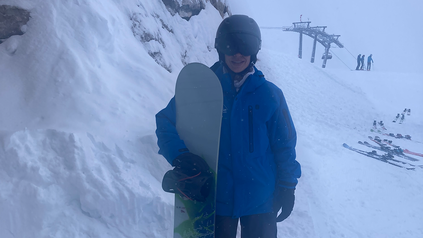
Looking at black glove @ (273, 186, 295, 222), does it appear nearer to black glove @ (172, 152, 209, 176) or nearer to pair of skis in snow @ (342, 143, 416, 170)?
black glove @ (172, 152, 209, 176)

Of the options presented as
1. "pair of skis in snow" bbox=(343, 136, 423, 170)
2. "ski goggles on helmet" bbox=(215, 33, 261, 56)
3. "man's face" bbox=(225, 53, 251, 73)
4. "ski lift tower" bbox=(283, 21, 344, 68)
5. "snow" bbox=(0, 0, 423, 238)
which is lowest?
"ski lift tower" bbox=(283, 21, 344, 68)

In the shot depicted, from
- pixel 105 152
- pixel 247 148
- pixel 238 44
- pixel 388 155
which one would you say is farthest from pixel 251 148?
pixel 388 155

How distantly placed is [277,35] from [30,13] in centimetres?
13939

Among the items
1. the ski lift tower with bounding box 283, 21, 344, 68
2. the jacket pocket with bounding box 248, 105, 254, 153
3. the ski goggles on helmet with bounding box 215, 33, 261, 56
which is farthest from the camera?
the ski lift tower with bounding box 283, 21, 344, 68

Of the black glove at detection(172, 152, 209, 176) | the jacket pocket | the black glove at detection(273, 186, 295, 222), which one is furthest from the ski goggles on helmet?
the black glove at detection(273, 186, 295, 222)

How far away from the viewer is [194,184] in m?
1.71

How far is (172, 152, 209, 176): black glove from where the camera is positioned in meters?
1.73

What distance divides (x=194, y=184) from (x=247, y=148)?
15.7 inches

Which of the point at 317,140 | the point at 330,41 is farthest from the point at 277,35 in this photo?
the point at 317,140

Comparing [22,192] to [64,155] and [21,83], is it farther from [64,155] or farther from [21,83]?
[21,83]

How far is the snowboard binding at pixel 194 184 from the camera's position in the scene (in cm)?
170

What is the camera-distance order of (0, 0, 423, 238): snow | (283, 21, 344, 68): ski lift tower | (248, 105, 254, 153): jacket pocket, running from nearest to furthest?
(248, 105, 254, 153): jacket pocket, (0, 0, 423, 238): snow, (283, 21, 344, 68): ski lift tower

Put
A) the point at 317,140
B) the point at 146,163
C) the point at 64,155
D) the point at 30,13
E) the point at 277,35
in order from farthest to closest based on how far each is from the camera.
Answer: the point at 277,35, the point at 317,140, the point at 30,13, the point at 146,163, the point at 64,155

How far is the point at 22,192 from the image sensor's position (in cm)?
224
